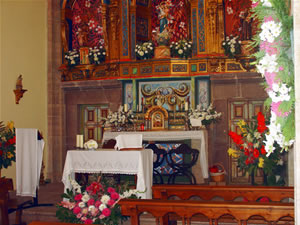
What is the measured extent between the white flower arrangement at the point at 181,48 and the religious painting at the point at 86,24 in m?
2.19

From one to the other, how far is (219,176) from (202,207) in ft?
21.1

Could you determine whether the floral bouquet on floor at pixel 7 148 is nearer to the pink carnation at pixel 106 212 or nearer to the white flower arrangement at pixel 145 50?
the pink carnation at pixel 106 212

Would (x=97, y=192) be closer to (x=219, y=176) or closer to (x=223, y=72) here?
(x=219, y=176)

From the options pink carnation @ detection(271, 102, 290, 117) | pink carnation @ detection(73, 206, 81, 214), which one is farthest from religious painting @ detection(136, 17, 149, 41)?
pink carnation @ detection(271, 102, 290, 117)

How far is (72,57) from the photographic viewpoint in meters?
11.6

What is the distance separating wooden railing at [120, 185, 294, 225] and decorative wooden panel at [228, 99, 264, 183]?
5920mm

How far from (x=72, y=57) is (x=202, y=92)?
3.44 m

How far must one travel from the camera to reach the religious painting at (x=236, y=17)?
10812 mm

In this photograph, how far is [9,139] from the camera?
7719 millimetres

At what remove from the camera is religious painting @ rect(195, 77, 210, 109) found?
1076 cm

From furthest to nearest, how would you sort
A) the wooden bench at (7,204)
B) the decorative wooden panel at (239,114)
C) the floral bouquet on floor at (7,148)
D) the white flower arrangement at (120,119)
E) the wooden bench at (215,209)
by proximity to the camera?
the decorative wooden panel at (239,114) < the white flower arrangement at (120,119) < the floral bouquet on floor at (7,148) < the wooden bench at (7,204) < the wooden bench at (215,209)

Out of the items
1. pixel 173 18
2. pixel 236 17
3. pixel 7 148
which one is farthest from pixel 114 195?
pixel 173 18

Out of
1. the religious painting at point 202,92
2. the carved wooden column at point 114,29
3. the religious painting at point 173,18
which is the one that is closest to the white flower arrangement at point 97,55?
the carved wooden column at point 114,29

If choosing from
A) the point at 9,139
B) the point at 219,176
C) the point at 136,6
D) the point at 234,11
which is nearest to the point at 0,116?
the point at 9,139
